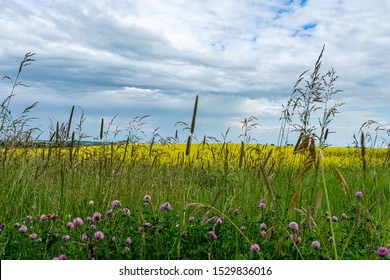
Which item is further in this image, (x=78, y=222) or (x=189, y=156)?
(x=189, y=156)

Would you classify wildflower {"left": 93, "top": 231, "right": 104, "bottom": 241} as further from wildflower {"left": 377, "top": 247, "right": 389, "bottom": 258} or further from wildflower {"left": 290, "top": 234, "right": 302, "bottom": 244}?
wildflower {"left": 377, "top": 247, "right": 389, "bottom": 258}

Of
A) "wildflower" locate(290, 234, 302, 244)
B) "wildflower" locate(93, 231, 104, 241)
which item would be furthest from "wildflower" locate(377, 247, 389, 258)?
"wildflower" locate(93, 231, 104, 241)

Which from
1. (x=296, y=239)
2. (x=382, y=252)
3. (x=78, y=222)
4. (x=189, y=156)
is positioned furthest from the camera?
(x=189, y=156)

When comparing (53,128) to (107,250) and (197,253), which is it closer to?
(107,250)

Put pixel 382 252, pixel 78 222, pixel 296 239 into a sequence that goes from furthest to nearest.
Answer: pixel 78 222
pixel 296 239
pixel 382 252

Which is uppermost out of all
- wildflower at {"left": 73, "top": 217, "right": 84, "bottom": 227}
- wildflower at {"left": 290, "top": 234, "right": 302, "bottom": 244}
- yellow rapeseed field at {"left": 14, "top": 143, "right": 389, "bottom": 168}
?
yellow rapeseed field at {"left": 14, "top": 143, "right": 389, "bottom": 168}

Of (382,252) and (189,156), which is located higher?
(189,156)

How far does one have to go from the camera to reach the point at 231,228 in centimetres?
327

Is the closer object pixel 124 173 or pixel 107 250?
pixel 107 250

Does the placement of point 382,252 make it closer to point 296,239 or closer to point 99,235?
point 296,239

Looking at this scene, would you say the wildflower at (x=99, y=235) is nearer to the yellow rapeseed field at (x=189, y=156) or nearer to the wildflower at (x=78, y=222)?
the wildflower at (x=78, y=222)

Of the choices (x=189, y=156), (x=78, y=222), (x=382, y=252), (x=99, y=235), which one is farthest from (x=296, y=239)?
(x=189, y=156)

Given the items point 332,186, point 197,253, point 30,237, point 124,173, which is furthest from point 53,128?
point 332,186

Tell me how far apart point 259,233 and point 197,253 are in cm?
61
